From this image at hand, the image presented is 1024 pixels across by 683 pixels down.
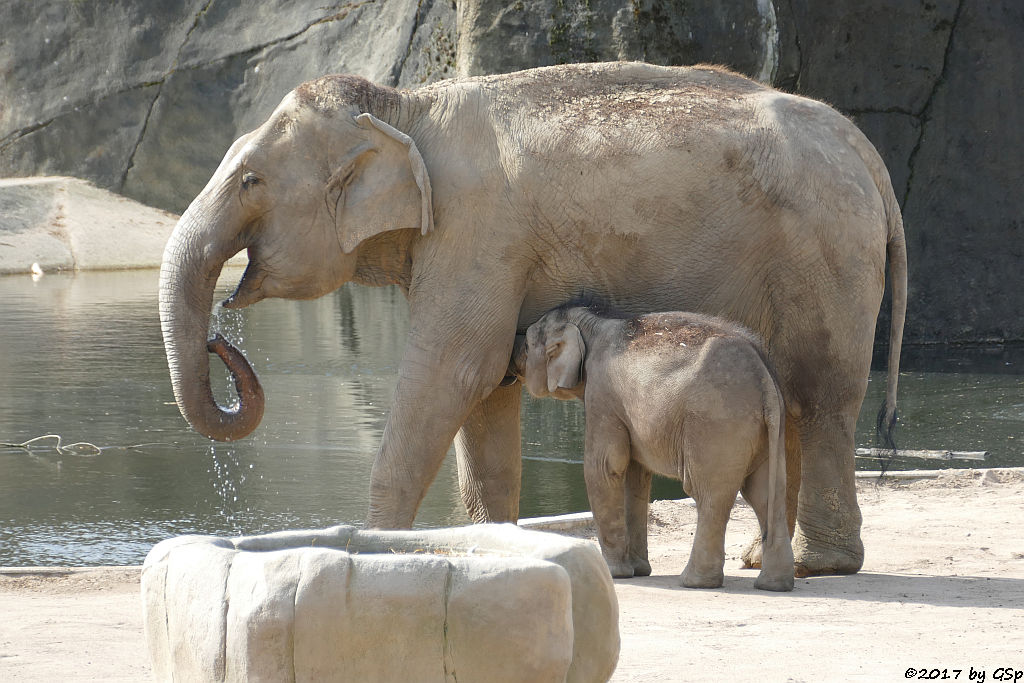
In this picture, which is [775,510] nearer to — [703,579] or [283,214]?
[703,579]

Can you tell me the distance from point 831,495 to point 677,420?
1.00 meters

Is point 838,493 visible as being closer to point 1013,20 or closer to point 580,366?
point 580,366

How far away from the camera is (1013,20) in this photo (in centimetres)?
1530

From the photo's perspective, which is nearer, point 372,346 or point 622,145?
point 622,145

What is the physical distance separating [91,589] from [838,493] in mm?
3159

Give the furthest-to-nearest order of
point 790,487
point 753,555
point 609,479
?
point 790,487 < point 753,555 < point 609,479

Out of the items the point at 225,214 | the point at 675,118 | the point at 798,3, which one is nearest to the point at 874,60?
the point at 798,3

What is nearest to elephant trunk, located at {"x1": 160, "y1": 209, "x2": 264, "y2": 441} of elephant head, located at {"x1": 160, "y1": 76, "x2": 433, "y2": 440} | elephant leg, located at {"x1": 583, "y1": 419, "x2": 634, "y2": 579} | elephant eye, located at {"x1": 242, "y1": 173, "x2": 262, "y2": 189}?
elephant head, located at {"x1": 160, "y1": 76, "x2": 433, "y2": 440}

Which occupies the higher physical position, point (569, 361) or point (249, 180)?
point (249, 180)

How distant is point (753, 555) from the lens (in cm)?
629

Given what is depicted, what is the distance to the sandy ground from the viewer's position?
431 cm

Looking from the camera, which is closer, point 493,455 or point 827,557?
point 827,557

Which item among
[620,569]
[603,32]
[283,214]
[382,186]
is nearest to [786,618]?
[620,569]

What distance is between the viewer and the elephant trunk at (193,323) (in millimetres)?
5996
